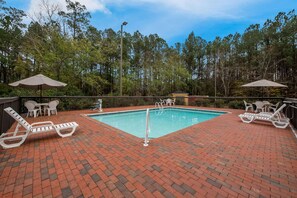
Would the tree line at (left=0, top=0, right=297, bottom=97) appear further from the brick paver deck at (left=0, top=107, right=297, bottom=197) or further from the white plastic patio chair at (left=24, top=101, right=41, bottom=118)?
the brick paver deck at (left=0, top=107, right=297, bottom=197)

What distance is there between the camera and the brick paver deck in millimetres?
1667

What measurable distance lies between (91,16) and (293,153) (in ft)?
56.6

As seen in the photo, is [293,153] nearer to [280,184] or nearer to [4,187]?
[280,184]

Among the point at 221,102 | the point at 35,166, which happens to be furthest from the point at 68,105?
the point at 221,102

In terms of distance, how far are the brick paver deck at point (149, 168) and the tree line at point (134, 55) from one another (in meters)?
9.26

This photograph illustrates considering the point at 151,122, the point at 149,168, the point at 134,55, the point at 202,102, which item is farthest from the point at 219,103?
the point at 134,55

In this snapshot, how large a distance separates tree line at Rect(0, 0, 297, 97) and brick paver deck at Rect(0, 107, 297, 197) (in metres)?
9.26

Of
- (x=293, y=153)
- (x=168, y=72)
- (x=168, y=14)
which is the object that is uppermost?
(x=168, y=14)

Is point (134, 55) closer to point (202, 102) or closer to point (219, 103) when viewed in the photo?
point (202, 102)

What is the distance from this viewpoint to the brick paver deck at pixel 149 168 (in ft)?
5.47

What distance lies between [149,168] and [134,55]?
67.7ft

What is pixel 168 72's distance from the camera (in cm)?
1847

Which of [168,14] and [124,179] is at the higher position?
[168,14]

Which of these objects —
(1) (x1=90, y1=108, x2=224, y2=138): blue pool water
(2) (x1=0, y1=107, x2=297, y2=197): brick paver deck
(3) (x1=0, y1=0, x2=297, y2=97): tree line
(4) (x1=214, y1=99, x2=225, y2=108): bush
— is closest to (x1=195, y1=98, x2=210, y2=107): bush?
(4) (x1=214, y1=99, x2=225, y2=108): bush
